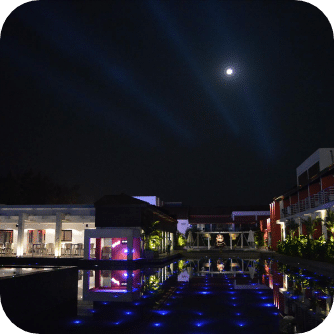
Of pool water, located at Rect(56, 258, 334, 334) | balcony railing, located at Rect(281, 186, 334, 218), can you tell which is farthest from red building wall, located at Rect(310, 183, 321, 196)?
pool water, located at Rect(56, 258, 334, 334)

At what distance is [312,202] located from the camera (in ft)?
77.7

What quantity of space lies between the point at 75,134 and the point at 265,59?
994cm

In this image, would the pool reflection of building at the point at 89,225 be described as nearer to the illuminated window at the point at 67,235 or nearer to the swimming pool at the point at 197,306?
the illuminated window at the point at 67,235

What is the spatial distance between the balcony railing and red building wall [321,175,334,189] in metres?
0.51

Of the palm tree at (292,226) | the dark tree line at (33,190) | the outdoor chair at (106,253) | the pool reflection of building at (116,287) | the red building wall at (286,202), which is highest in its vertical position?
the dark tree line at (33,190)

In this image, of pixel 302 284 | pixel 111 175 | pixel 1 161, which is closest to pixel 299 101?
pixel 302 284

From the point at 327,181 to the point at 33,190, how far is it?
3746cm

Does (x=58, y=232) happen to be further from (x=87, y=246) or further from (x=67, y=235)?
(x=87, y=246)

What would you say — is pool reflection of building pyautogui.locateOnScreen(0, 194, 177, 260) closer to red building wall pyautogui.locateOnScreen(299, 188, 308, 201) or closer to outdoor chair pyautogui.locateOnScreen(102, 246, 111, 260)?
outdoor chair pyautogui.locateOnScreen(102, 246, 111, 260)

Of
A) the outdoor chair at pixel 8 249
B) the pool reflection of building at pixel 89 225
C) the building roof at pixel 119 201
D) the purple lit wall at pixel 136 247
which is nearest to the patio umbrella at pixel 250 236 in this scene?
the pool reflection of building at pixel 89 225

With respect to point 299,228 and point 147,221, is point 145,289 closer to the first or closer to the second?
point 147,221

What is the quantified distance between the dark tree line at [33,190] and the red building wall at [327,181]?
3318 cm

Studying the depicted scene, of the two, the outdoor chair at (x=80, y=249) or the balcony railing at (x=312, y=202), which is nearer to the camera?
the balcony railing at (x=312, y=202)

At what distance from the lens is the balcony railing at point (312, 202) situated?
1997 cm
